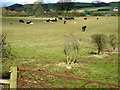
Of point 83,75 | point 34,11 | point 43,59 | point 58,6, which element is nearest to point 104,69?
point 83,75

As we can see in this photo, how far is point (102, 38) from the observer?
20.0m

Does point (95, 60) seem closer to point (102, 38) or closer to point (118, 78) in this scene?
point (102, 38)

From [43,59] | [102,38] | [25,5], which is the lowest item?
→ [43,59]

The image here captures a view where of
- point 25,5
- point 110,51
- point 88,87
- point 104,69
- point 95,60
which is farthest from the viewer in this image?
point 25,5

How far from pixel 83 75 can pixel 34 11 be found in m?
90.1

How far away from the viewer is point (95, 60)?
61.7 ft

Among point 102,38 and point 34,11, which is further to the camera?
point 34,11

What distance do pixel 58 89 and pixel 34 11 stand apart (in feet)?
308

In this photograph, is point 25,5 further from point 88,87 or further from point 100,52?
point 88,87

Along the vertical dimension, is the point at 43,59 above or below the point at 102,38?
below

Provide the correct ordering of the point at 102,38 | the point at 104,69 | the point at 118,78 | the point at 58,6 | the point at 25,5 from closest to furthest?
1. the point at 118,78
2. the point at 104,69
3. the point at 102,38
4. the point at 25,5
5. the point at 58,6

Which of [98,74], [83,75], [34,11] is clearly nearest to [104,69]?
[98,74]

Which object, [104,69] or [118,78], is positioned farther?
[104,69]

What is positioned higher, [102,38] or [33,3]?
[33,3]
